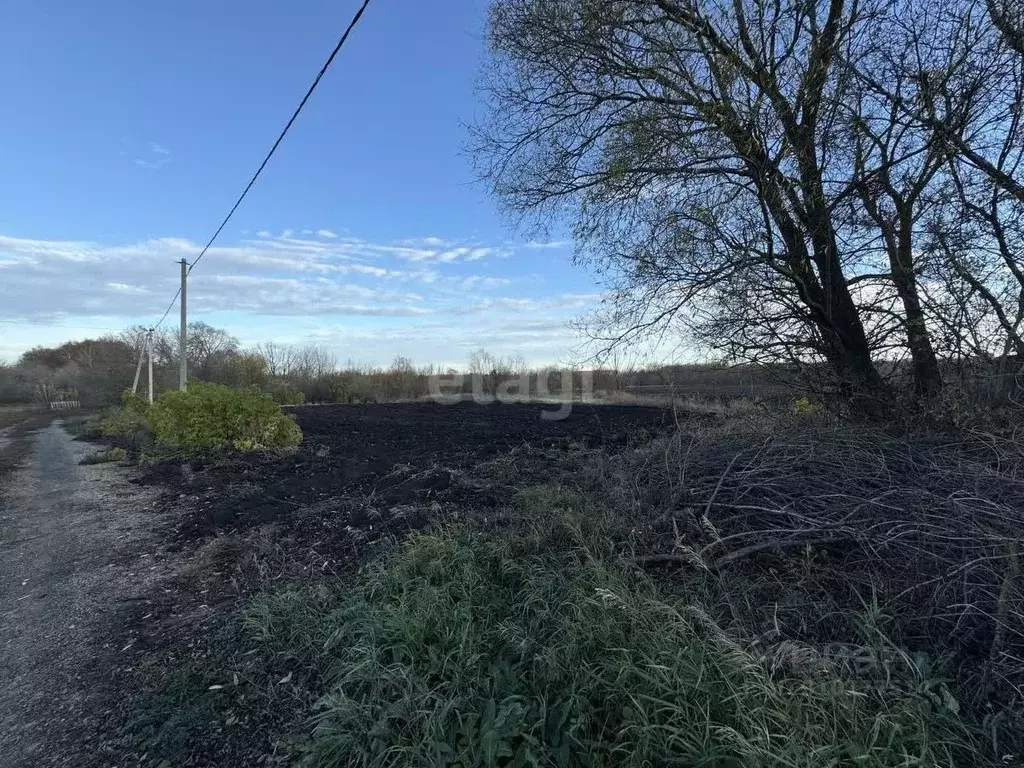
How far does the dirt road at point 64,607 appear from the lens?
2.63m

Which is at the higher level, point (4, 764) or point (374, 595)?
point (374, 595)

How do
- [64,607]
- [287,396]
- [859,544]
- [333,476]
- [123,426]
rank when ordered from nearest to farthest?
[859,544], [64,607], [333,476], [123,426], [287,396]

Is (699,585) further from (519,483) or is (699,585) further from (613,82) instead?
(613,82)

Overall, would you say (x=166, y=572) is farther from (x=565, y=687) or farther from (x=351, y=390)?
(x=351, y=390)

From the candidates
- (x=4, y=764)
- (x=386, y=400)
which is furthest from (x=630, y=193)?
(x=386, y=400)

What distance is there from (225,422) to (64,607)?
8012 millimetres

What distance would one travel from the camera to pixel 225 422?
11.7m

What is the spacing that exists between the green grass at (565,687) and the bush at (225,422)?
29.9 ft

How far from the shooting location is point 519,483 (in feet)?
22.2

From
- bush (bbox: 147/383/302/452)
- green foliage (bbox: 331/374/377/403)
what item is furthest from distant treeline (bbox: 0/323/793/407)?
bush (bbox: 147/383/302/452)

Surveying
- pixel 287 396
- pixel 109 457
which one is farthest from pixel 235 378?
pixel 109 457

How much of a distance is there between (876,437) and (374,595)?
4383 mm

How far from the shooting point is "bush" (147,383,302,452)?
11.6 metres

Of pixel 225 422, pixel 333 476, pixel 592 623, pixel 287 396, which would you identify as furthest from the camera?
pixel 287 396
